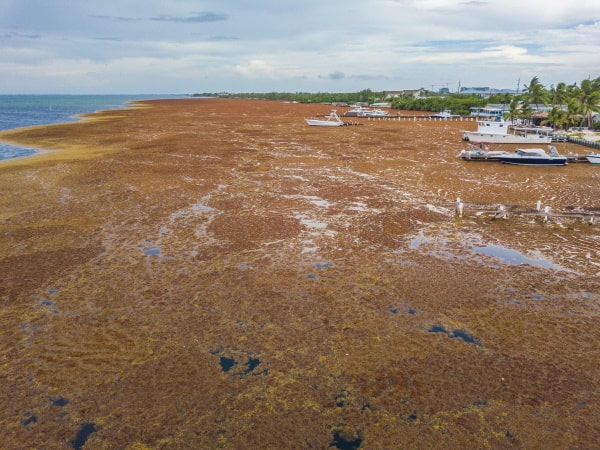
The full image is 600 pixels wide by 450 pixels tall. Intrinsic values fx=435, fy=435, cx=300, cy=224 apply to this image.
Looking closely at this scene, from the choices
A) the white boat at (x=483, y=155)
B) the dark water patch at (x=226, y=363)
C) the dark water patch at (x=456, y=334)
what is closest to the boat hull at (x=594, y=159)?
the white boat at (x=483, y=155)

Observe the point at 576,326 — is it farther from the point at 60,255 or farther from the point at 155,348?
the point at 60,255

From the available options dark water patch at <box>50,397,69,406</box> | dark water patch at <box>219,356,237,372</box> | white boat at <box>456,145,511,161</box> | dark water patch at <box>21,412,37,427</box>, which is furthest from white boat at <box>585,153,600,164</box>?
dark water patch at <box>21,412,37,427</box>

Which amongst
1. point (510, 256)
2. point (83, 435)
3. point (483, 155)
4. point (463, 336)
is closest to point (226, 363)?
point (83, 435)

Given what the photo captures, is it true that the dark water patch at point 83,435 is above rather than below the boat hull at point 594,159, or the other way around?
below

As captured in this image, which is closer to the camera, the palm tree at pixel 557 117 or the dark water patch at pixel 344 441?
the dark water patch at pixel 344 441

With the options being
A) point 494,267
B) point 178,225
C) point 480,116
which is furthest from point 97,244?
point 480,116

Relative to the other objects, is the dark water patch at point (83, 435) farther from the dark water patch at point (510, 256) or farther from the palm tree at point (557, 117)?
the palm tree at point (557, 117)

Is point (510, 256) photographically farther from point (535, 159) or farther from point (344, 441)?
point (535, 159)
